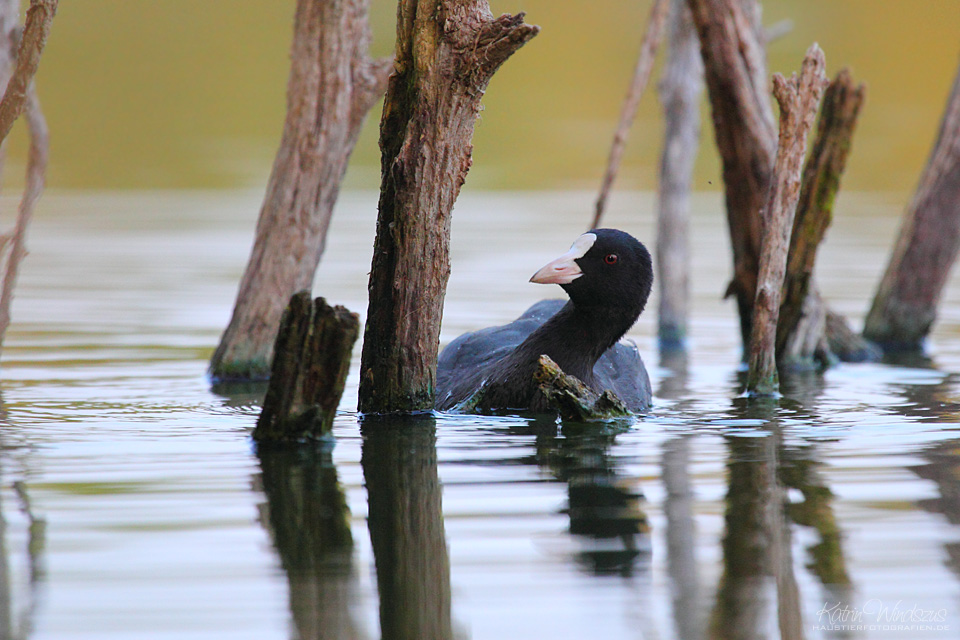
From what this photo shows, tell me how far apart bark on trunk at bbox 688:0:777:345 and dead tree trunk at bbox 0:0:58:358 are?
4.44 m

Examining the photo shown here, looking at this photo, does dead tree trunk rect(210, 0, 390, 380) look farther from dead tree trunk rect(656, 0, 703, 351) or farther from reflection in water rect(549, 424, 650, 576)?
dead tree trunk rect(656, 0, 703, 351)

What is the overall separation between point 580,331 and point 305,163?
2.30 meters

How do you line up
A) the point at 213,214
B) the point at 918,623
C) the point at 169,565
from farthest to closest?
the point at 213,214, the point at 169,565, the point at 918,623

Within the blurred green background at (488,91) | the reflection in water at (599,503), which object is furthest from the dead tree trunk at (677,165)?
the blurred green background at (488,91)

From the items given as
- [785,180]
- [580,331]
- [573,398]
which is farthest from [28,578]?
[785,180]

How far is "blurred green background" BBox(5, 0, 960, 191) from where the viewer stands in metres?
33.2

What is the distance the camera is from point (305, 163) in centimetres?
880

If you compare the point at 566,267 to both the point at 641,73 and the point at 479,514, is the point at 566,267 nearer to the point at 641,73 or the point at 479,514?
the point at 479,514

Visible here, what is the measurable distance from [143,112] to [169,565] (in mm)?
46757

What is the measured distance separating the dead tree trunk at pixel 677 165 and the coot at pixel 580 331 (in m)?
3.76

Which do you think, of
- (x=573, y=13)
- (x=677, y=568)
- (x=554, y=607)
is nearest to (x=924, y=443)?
(x=677, y=568)

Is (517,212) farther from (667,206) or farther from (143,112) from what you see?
(143,112)

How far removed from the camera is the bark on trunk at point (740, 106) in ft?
30.8

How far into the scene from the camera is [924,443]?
263 inches
